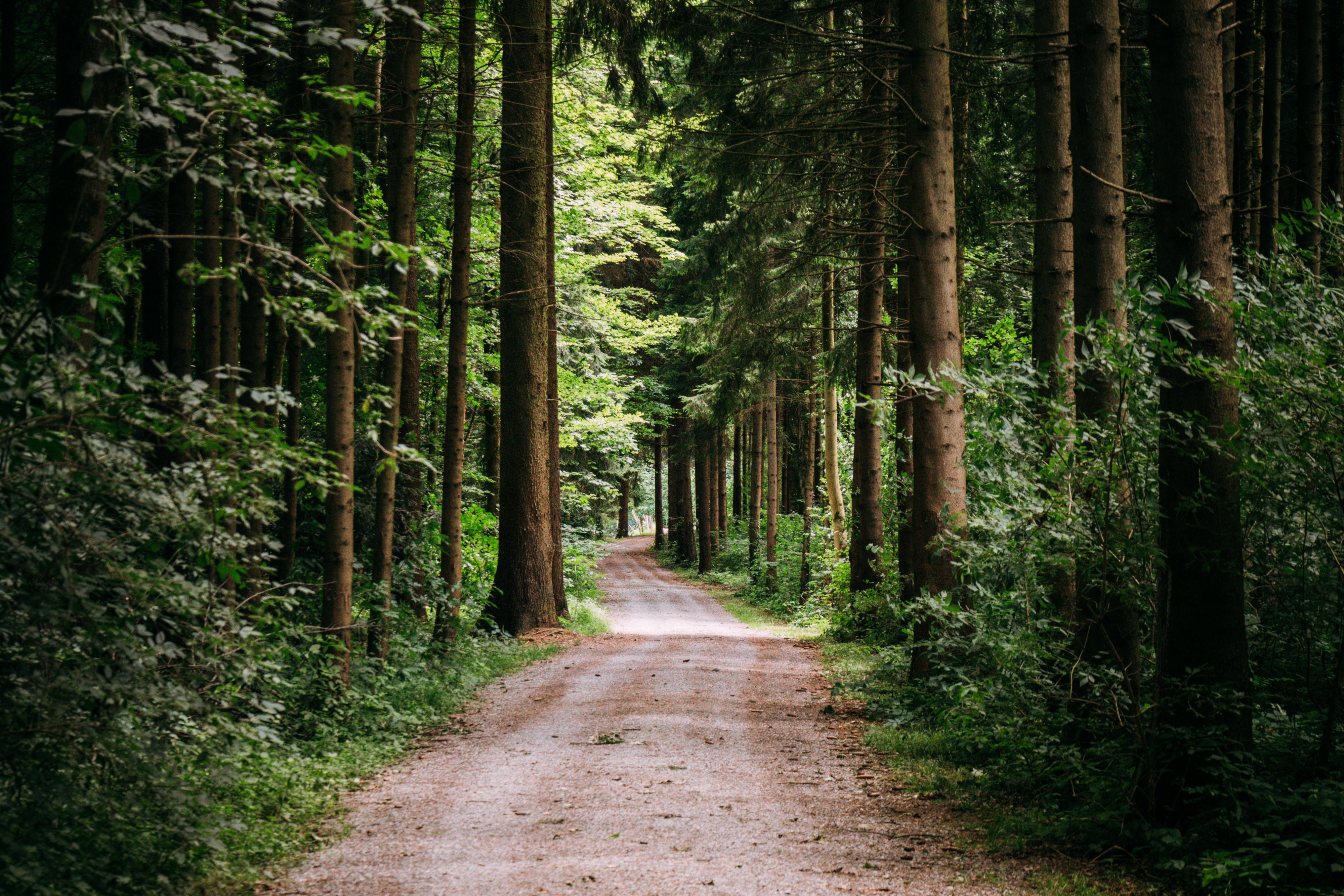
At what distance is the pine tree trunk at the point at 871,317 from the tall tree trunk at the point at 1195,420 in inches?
168

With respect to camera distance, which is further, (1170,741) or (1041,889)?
(1170,741)

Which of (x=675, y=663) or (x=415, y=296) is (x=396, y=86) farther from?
(x=675, y=663)

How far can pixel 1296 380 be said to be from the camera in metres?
4.44

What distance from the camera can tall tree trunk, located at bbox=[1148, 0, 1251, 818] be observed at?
469 cm

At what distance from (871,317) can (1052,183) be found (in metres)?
6.67

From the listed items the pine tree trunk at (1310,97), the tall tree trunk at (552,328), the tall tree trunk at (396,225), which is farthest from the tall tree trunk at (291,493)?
the pine tree trunk at (1310,97)

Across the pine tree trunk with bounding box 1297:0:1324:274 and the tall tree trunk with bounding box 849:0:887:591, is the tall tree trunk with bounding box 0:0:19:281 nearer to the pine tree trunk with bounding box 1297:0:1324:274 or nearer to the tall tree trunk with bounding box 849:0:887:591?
the tall tree trunk with bounding box 849:0:887:591

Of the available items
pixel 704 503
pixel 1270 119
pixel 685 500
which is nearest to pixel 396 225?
pixel 1270 119

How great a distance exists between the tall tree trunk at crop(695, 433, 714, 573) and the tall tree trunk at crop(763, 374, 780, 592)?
2797 millimetres

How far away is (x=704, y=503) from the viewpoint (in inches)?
1258

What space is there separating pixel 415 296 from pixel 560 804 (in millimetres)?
8274

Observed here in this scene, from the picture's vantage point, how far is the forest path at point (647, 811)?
15.1 ft

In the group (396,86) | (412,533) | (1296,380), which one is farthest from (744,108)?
(1296,380)

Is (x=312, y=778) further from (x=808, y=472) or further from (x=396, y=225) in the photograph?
(x=808, y=472)
